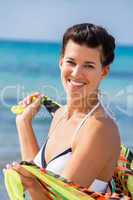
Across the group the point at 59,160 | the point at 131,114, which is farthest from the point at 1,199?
the point at 131,114

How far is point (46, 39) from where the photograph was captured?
2230 centimetres

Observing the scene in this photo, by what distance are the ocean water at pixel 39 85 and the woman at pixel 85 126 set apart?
126mm

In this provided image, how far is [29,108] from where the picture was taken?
2496 mm

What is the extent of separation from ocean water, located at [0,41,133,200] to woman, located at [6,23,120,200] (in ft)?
0.41

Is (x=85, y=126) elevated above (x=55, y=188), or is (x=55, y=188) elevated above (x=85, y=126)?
(x=85, y=126)

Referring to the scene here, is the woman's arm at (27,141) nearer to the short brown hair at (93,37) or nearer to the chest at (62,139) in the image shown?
the chest at (62,139)

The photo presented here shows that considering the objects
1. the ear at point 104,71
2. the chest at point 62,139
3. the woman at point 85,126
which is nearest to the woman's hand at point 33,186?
the woman at point 85,126

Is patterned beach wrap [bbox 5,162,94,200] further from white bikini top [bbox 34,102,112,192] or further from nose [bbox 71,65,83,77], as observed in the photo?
nose [bbox 71,65,83,77]

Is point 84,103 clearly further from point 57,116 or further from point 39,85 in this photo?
point 39,85

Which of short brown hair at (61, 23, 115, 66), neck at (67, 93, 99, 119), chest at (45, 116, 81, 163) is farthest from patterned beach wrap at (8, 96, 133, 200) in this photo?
short brown hair at (61, 23, 115, 66)

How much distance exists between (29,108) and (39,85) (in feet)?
36.4

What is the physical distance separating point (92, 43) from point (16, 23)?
53.1 feet

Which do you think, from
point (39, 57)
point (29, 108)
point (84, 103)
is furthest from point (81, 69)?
point (39, 57)

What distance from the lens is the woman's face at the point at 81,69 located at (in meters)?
2.09
